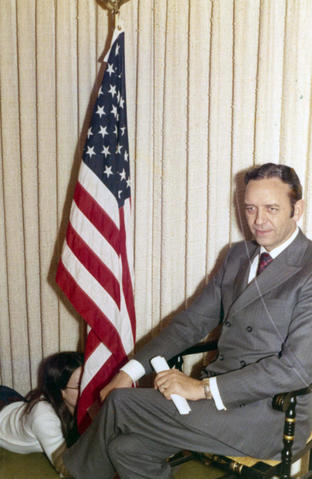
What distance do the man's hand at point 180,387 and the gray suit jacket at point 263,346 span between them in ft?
0.34

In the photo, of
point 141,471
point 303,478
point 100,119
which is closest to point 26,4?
point 100,119

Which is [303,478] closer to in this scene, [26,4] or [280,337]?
[280,337]

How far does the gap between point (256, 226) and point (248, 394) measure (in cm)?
75

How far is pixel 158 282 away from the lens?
323cm

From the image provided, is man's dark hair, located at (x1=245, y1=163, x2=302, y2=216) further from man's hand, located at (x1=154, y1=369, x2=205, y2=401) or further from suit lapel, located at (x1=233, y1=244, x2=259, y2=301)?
man's hand, located at (x1=154, y1=369, x2=205, y2=401)

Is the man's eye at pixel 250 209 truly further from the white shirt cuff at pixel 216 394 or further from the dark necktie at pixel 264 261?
the white shirt cuff at pixel 216 394

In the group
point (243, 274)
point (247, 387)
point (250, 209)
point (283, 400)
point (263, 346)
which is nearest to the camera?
point (283, 400)

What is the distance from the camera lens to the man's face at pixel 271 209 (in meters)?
2.23

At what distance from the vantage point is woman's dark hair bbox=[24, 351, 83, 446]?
2861 mm

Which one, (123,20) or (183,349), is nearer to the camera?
(183,349)

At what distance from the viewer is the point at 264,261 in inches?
92.7

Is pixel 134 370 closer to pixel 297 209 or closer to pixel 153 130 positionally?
pixel 297 209

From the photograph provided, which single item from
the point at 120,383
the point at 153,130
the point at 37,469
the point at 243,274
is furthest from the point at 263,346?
the point at 37,469

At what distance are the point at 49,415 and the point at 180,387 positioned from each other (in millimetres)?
1073
